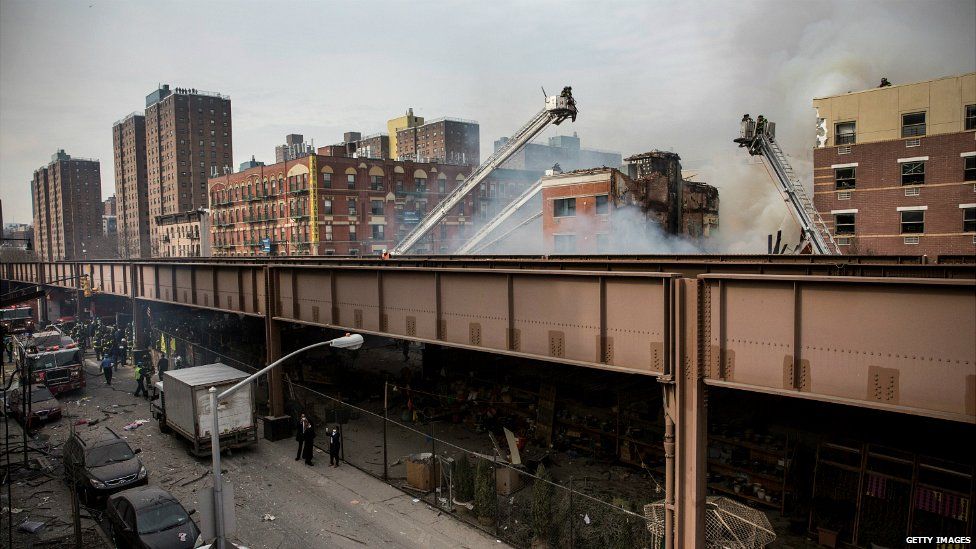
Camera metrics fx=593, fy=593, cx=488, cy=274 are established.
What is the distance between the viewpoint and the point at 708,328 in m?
10.9

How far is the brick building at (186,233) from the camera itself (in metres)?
96.6

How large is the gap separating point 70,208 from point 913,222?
18611cm

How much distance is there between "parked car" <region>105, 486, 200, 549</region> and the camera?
A: 1249cm

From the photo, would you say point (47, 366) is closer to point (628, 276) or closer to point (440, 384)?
point (440, 384)

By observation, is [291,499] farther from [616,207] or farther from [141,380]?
[616,207]

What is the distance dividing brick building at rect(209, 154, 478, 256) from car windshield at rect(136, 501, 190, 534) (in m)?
55.2

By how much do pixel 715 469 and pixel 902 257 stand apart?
966 centimetres

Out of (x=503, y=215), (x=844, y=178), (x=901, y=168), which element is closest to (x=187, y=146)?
(x=503, y=215)

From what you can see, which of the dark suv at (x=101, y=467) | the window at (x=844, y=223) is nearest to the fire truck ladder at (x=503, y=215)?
the window at (x=844, y=223)

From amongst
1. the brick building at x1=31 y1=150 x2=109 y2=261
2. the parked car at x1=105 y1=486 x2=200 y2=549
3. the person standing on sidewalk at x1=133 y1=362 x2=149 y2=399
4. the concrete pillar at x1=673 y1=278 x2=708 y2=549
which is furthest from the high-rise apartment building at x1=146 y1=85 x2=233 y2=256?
the concrete pillar at x1=673 y1=278 x2=708 y2=549

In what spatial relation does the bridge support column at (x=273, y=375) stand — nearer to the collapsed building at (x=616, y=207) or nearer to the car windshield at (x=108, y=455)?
the car windshield at (x=108, y=455)

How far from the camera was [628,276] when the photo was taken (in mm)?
11914

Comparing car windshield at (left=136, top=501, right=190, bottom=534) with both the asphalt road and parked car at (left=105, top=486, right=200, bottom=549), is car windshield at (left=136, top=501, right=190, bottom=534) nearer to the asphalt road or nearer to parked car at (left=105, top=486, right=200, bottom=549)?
parked car at (left=105, top=486, right=200, bottom=549)

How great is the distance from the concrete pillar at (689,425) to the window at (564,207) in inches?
1522
